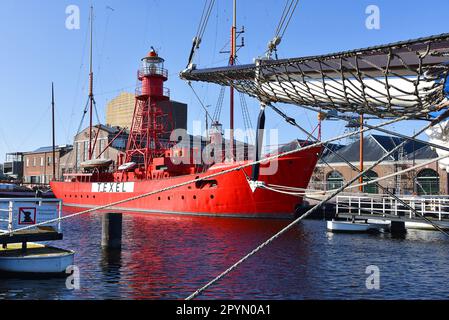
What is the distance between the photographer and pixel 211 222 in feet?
101

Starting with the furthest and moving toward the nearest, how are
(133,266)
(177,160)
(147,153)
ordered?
1. (147,153)
2. (177,160)
3. (133,266)

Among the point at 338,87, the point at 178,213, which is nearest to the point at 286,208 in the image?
the point at 178,213

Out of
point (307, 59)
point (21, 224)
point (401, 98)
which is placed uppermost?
point (307, 59)

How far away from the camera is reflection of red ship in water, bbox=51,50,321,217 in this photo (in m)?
32.9

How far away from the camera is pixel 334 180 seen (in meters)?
54.7

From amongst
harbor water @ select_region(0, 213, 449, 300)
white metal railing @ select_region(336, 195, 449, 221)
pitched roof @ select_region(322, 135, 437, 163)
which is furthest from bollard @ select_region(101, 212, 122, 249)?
pitched roof @ select_region(322, 135, 437, 163)

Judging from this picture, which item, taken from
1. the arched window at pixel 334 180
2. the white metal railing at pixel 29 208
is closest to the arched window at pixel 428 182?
the arched window at pixel 334 180

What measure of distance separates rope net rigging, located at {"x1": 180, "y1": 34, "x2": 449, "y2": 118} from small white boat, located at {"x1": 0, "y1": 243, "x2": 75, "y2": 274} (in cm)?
851

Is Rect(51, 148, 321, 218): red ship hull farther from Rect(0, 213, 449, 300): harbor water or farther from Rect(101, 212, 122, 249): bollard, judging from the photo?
Rect(101, 212, 122, 249): bollard

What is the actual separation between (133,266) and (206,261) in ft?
8.90

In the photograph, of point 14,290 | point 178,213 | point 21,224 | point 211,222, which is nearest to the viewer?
point 14,290

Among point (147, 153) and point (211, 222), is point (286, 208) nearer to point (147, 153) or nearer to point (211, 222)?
point (211, 222)

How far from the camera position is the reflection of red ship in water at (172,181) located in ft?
108

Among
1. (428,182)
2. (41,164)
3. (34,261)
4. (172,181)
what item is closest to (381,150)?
(428,182)
